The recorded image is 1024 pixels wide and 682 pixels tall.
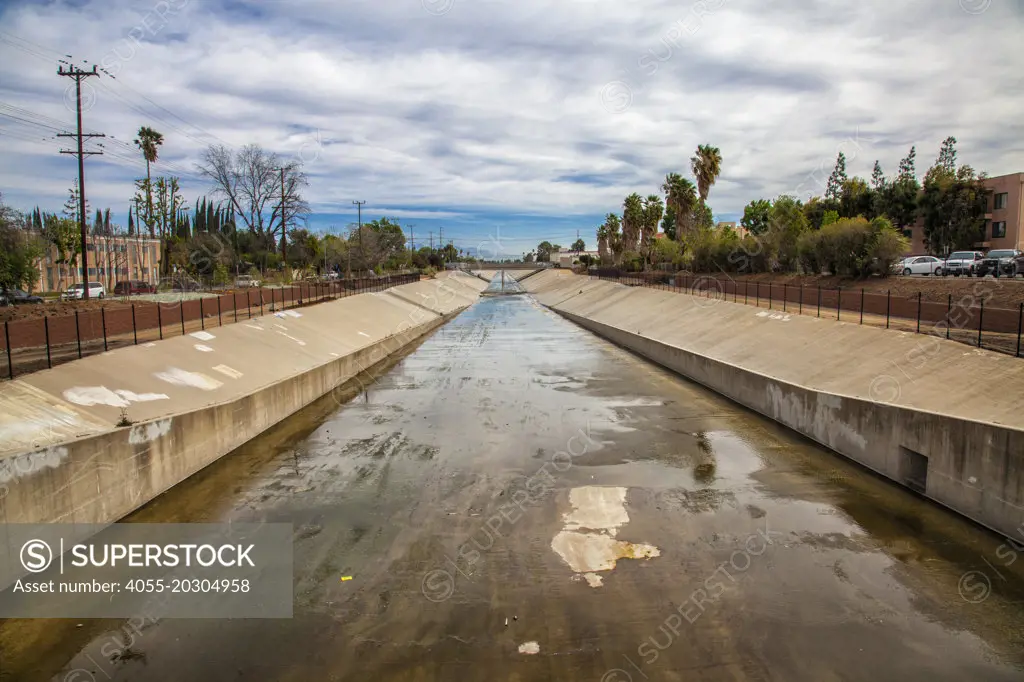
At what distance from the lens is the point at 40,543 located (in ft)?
36.8

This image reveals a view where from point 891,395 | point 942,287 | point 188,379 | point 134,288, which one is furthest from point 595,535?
point 134,288

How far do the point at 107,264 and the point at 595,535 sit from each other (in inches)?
4099

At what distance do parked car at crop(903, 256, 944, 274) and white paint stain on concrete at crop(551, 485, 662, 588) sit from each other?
128 ft

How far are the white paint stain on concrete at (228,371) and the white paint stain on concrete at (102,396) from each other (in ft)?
16.1

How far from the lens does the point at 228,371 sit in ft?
75.2

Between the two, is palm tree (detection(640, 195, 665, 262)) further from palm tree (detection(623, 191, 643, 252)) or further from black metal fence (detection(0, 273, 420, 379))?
black metal fence (detection(0, 273, 420, 379))

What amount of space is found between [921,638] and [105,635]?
1238 cm

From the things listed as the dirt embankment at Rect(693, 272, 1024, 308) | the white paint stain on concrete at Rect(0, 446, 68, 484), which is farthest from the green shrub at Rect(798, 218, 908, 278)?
the white paint stain on concrete at Rect(0, 446, 68, 484)

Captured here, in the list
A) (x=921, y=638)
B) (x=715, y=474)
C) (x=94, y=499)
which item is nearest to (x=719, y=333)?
(x=715, y=474)

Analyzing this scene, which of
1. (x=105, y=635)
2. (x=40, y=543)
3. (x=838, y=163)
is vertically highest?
(x=838, y=163)

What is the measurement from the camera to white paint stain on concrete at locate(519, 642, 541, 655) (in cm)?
901

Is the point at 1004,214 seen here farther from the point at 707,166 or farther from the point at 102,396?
the point at 102,396

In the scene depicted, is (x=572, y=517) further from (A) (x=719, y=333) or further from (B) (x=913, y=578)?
(A) (x=719, y=333)

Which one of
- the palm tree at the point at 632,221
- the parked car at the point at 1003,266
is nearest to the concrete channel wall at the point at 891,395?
the parked car at the point at 1003,266
